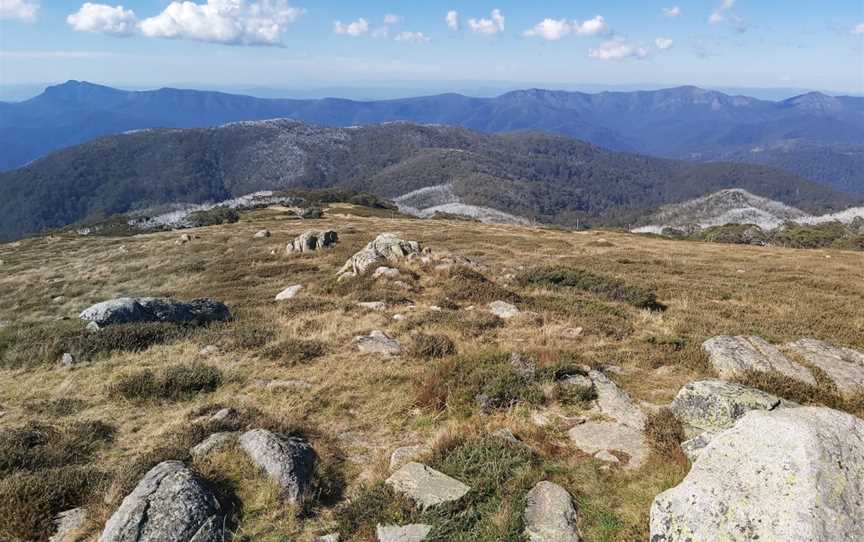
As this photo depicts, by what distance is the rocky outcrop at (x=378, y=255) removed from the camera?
26000mm

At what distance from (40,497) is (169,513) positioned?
8.29 ft

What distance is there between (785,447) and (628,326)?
11.0 meters

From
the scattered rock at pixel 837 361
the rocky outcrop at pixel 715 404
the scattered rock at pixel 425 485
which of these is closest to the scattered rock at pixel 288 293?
the scattered rock at pixel 425 485

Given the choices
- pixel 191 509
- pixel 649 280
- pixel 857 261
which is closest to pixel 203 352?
pixel 191 509

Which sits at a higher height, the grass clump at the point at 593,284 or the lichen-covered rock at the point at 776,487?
the lichen-covered rock at the point at 776,487

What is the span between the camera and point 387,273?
79.2 ft

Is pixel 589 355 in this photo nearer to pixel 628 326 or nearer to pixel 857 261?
pixel 628 326

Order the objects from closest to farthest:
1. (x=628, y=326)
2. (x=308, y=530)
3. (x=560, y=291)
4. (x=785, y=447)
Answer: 1. (x=785, y=447)
2. (x=308, y=530)
3. (x=628, y=326)
4. (x=560, y=291)

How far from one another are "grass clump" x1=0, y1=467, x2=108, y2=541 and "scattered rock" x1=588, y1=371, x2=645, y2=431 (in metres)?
9.22

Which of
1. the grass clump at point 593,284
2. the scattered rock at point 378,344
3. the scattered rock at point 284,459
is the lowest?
the grass clump at point 593,284

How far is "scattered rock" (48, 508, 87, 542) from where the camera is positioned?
22.1 feet

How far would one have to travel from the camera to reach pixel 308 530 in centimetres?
690

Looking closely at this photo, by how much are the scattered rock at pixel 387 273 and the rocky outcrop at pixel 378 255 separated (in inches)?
37.0

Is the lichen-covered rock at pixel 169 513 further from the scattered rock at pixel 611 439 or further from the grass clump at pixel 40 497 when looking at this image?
the scattered rock at pixel 611 439
